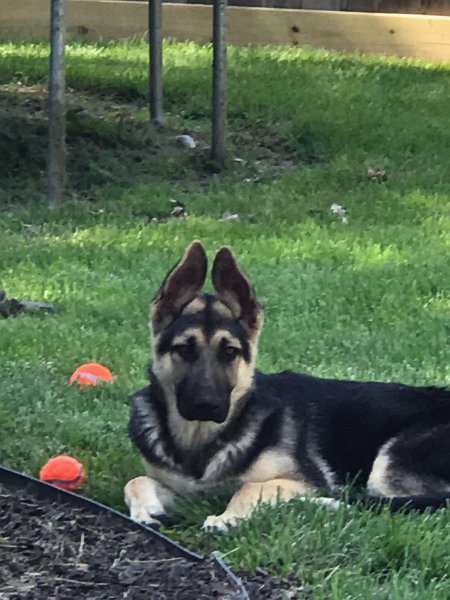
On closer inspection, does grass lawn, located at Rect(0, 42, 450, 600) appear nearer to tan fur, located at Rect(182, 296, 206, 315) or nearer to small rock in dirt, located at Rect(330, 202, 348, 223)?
small rock in dirt, located at Rect(330, 202, 348, 223)

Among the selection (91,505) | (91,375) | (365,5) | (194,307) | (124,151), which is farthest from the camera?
(365,5)

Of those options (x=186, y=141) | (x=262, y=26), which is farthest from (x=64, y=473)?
(x=262, y=26)

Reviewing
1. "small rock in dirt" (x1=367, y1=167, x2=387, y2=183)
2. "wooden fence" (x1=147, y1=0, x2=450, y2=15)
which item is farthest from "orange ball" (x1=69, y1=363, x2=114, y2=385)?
"wooden fence" (x1=147, y1=0, x2=450, y2=15)

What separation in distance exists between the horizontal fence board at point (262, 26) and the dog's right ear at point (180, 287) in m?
10.3

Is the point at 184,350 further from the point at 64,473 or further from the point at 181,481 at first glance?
the point at 64,473

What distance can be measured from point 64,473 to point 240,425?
28.7 inches

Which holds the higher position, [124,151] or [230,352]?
[230,352]

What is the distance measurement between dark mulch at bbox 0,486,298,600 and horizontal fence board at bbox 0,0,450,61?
11138mm

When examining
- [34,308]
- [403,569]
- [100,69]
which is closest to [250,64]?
[100,69]

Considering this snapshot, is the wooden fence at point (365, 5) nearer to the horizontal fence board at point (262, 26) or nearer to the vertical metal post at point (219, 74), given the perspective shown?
the horizontal fence board at point (262, 26)

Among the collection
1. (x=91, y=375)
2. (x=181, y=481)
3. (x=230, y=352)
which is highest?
(x=230, y=352)

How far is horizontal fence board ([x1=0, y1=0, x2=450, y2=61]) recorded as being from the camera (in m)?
14.4

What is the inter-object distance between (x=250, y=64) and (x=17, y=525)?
1001 centimetres

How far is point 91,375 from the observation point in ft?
19.5
